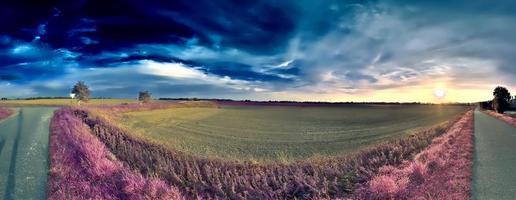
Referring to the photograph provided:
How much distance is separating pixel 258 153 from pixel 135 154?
6.16 meters

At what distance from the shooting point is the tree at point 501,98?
6459 centimetres

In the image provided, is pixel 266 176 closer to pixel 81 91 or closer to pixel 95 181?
pixel 95 181

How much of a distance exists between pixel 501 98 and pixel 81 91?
305 feet

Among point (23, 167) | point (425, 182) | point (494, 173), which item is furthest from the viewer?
point (23, 167)

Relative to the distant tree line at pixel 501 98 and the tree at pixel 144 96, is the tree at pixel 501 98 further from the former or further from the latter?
the tree at pixel 144 96

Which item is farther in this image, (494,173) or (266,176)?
(494,173)

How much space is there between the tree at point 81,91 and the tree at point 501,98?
3621 inches

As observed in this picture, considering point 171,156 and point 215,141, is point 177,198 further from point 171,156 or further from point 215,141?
point 215,141

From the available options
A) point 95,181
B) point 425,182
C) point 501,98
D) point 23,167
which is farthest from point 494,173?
A: point 501,98

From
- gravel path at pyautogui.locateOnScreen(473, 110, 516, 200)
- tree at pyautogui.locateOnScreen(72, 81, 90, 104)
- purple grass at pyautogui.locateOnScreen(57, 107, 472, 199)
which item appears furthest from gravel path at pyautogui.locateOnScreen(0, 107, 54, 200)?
tree at pyautogui.locateOnScreen(72, 81, 90, 104)

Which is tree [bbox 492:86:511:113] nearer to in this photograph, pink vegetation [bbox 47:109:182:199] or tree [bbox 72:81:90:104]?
pink vegetation [bbox 47:109:182:199]

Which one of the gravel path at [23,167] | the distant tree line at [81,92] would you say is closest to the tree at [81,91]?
the distant tree line at [81,92]

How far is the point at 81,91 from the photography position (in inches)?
3903

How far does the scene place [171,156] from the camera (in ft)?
47.4
